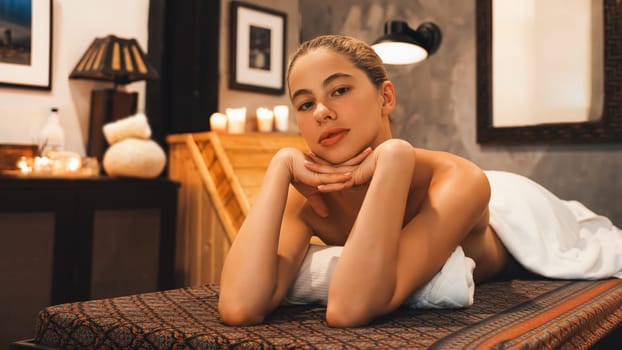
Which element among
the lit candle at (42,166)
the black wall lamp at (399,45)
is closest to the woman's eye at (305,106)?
the black wall lamp at (399,45)

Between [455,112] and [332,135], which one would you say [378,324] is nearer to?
[332,135]

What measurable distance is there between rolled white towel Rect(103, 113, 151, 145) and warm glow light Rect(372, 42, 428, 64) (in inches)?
49.5

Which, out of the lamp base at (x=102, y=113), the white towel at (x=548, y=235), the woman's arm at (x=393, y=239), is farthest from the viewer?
the lamp base at (x=102, y=113)

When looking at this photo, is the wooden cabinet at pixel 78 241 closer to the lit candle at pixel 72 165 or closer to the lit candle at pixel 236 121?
the lit candle at pixel 72 165

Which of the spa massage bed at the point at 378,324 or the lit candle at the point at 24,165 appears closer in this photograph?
the spa massage bed at the point at 378,324

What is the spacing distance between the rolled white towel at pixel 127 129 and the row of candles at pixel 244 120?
422 mm

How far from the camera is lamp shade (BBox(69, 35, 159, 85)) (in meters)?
2.95

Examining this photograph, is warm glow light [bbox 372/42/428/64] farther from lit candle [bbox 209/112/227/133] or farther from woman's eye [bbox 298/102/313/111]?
woman's eye [bbox 298/102/313/111]

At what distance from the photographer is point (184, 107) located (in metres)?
3.38

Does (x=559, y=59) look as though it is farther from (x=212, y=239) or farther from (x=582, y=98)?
(x=212, y=239)

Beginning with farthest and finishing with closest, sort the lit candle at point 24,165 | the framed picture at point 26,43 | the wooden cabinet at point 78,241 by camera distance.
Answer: the framed picture at point 26,43
the lit candle at point 24,165
the wooden cabinet at point 78,241

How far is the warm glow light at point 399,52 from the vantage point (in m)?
2.47

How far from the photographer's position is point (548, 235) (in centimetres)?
181

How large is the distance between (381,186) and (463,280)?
0.96 feet
